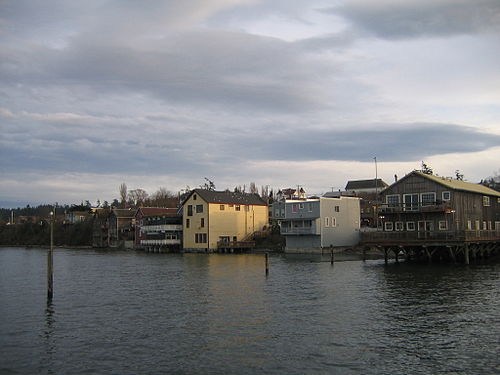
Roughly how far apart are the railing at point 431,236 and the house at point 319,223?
71.9 ft

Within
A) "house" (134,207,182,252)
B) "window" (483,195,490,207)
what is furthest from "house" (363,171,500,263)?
"house" (134,207,182,252)

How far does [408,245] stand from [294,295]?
26.9 meters

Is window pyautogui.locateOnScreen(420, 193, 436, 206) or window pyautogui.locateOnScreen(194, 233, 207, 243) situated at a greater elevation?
window pyautogui.locateOnScreen(420, 193, 436, 206)

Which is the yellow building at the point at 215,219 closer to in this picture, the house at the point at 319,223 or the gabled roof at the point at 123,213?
the house at the point at 319,223

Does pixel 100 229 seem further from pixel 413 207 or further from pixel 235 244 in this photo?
pixel 413 207

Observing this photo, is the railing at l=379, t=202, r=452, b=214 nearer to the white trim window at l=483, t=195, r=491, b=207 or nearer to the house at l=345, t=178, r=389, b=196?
the white trim window at l=483, t=195, r=491, b=207

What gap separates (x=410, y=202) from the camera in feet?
219

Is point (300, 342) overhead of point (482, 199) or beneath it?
beneath

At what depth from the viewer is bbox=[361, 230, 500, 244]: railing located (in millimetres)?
57000

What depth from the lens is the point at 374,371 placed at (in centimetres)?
1945

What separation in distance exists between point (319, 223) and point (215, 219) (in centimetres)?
2451

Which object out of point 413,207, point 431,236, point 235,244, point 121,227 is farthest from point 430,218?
point 121,227

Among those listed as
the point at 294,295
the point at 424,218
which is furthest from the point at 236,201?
the point at 294,295

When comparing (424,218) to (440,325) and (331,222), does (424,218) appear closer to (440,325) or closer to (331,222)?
(331,222)
